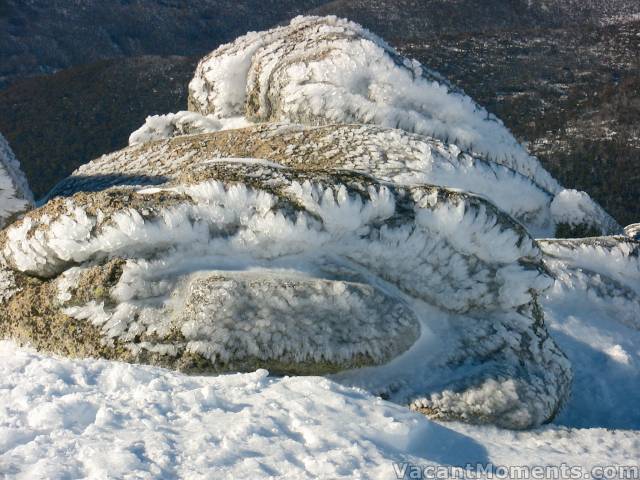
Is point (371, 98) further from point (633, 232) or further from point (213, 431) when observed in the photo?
point (213, 431)

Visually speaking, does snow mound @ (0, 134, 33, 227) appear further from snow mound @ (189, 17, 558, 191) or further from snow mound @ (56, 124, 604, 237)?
snow mound @ (189, 17, 558, 191)

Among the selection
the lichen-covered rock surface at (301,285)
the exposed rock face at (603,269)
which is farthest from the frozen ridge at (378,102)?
the lichen-covered rock surface at (301,285)

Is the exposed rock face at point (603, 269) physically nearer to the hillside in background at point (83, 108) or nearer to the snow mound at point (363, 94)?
the snow mound at point (363, 94)

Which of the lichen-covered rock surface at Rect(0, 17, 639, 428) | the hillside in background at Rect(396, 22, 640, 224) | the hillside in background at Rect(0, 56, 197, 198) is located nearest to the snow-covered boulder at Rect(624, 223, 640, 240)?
the lichen-covered rock surface at Rect(0, 17, 639, 428)

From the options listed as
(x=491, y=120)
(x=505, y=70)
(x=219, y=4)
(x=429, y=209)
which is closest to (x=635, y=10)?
(x=505, y=70)

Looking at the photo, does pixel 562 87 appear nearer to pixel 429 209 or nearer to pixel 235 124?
pixel 235 124
